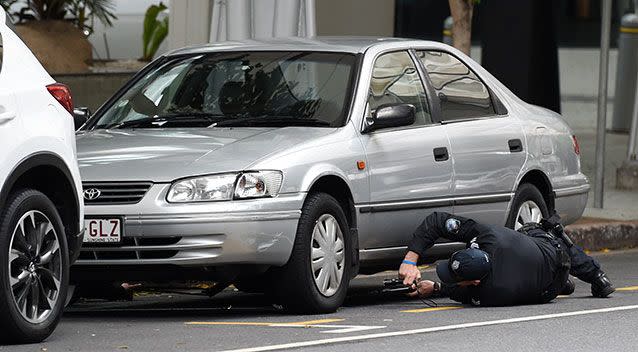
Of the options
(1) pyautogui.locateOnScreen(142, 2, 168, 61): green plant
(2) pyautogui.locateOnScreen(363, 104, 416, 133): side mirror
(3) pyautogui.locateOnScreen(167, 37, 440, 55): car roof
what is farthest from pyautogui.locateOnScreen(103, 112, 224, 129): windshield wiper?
(1) pyautogui.locateOnScreen(142, 2, 168, 61): green plant

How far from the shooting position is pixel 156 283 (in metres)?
9.77

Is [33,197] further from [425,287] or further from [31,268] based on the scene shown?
[425,287]

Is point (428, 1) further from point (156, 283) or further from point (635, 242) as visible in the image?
point (156, 283)

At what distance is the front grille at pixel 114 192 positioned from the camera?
915cm

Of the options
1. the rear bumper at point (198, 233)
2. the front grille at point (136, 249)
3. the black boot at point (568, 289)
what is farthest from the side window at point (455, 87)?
the front grille at point (136, 249)

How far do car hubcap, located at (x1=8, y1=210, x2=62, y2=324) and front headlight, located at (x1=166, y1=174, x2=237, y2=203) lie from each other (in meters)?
0.87

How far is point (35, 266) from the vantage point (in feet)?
27.2

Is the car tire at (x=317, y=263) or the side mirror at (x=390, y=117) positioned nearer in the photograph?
the car tire at (x=317, y=263)

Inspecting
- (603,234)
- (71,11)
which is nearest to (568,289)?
(603,234)

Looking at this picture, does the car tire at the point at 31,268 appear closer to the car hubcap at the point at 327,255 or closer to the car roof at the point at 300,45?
the car hubcap at the point at 327,255

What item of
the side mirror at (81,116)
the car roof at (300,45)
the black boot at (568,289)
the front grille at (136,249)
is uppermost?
the car roof at (300,45)

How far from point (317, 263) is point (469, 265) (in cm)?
90

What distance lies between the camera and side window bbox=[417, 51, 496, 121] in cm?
1101

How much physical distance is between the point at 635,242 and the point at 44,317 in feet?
24.3
